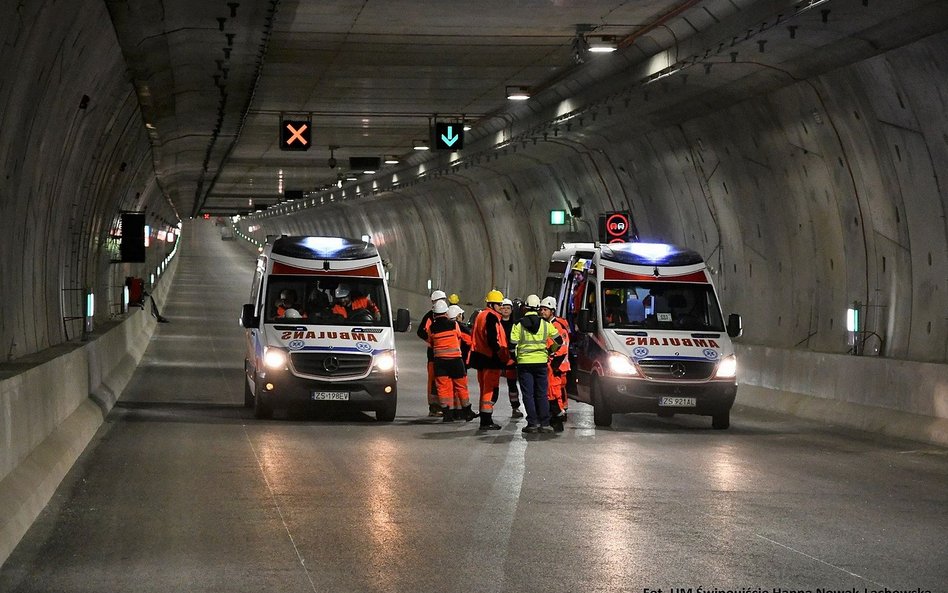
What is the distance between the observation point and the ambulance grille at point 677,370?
18.8 metres

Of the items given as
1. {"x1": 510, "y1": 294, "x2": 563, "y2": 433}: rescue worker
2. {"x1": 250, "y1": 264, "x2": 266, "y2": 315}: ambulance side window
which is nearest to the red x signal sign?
{"x1": 250, "y1": 264, "x2": 266, "y2": 315}: ambulance side window

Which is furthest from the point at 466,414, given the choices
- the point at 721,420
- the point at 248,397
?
the point at 248,397

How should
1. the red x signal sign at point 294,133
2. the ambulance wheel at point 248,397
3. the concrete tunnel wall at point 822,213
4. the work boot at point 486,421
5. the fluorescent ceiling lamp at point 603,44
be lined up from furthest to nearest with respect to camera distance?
1. the red x signal sign at point 294,133
2. the ambulance wheel at point 248,397
3. the fluorescent ceiling lamp at point 603,44
4. the work boot at point 486,421
5. the concrete tunnel wall at point 822,213

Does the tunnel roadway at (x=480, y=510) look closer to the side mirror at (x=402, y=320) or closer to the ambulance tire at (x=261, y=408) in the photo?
the ambulance tire at (x=261, y=408)

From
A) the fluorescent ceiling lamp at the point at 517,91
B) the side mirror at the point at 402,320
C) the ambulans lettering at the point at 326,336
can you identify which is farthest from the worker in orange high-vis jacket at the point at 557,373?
the fluorescent ceiling lamp at the point at 517,91

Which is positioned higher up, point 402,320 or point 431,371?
point 402,320

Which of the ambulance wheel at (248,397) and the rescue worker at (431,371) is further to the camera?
the ambulance wheel at (248,397)

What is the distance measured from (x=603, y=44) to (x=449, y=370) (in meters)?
5.46

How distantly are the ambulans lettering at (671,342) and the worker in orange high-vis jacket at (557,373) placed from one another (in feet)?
3.18

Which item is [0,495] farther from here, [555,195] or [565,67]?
[555,195]

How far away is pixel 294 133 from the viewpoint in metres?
27.3

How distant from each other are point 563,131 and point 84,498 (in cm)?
1859

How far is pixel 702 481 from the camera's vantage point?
1328 cm

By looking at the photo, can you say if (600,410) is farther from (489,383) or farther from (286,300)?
(286,300)
